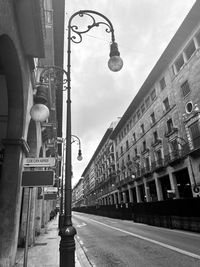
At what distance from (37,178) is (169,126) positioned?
87.7 ft

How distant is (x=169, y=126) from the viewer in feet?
95.0

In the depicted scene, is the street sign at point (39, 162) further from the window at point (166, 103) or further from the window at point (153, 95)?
the window at point (153, 95)

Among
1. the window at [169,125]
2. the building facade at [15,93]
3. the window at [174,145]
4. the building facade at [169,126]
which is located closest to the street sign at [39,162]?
the building facade at [15,93]

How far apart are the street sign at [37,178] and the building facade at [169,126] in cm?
2056

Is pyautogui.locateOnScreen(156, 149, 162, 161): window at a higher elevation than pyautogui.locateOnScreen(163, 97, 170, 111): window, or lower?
lower

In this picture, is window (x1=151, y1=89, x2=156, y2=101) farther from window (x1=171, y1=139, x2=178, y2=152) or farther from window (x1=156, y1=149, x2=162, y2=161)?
window (x1=171, y1=139, x2=178, y2=152)

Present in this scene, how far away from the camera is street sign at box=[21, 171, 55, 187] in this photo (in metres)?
4.55

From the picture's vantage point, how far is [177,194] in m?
26.1

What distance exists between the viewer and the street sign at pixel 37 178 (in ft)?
14.9

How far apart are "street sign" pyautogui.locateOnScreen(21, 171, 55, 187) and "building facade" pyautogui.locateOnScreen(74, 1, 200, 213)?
67.4 feet

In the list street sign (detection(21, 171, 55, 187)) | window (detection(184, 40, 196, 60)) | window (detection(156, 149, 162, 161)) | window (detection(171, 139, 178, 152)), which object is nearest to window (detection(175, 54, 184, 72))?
window (detection(184, 40, 196, 60))

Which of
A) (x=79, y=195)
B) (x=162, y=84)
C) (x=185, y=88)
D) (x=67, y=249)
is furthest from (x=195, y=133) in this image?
(x=79, y=195)

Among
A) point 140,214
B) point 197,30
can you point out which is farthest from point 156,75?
point 140,214

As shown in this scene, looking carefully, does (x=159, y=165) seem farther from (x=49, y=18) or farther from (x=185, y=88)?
(x=49, y=18)
